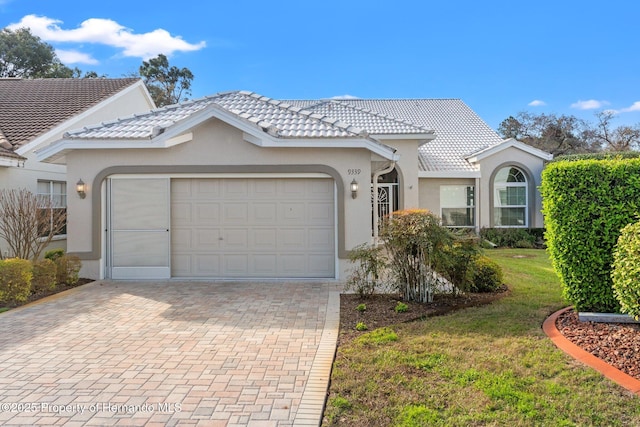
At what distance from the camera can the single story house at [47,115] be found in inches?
526

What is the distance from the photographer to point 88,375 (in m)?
5.14

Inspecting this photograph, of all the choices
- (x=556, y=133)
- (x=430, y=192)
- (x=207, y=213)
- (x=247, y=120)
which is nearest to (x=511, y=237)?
(x=430, y=192)

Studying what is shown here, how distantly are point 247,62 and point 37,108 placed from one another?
13983 mm

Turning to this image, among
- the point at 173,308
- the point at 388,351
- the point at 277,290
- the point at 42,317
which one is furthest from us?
the point at 277,290

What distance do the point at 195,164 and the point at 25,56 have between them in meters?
33.3

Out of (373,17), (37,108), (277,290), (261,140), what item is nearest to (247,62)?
(373,17)

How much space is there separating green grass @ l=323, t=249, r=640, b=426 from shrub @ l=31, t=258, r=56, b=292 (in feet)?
25.5

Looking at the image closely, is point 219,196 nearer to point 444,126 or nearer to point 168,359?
point 168,359

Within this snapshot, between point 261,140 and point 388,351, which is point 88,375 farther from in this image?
point 261,140

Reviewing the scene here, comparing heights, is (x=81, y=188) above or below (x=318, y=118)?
below

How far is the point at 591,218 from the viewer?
21.7 feet

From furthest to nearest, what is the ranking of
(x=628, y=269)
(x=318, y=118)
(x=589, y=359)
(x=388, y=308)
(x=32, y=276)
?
1. (x=318, y=118)
2. (x=32, y=276)
3. (x=388, y=308)
4. (x=628, y=269)
5. (x=589, y=359)

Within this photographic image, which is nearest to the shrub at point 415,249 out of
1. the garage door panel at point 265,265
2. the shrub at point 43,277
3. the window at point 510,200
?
the garage door panel at point 265,265

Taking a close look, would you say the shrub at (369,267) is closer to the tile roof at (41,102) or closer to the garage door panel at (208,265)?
the garage door panel at (208,265)
